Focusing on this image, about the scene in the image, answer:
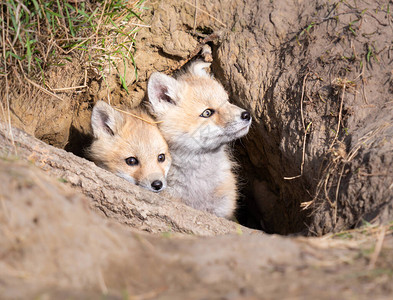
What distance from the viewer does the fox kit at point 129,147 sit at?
427cm

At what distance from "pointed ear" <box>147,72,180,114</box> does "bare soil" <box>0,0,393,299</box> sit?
19.4 inches

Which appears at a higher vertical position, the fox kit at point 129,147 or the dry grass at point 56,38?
the dry grass at point 56,38

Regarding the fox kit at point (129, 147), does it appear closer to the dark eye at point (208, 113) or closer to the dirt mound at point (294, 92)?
the dirt mound at point (294, 92)

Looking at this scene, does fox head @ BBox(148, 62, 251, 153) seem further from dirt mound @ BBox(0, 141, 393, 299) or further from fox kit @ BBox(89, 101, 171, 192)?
dirt mound @ BBox(0, 141, 393, 299)

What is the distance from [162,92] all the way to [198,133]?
683mm

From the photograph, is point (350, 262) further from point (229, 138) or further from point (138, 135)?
point (138, 135)

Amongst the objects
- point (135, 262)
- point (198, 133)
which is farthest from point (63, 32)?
point (135, 262)

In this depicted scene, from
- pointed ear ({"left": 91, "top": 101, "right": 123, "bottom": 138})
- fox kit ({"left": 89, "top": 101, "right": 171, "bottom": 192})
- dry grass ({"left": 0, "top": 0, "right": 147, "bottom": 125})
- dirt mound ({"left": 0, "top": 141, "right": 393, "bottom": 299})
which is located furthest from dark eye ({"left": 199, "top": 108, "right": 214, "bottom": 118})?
dirt mound ({"left": 0, "top": 141, "right": 393, "bottom": 299})

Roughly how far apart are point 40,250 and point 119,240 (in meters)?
0.40

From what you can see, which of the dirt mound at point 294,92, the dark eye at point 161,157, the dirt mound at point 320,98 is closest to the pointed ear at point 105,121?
the dirt mound at point 294,92

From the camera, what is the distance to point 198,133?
176 inches

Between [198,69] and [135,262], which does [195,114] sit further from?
[135,262]

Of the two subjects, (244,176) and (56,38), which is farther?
(244,176)

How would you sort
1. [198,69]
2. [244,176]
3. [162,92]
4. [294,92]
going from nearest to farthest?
1. [294,92]
2. [162,92]
3. [198,69]
4. [244,176]
